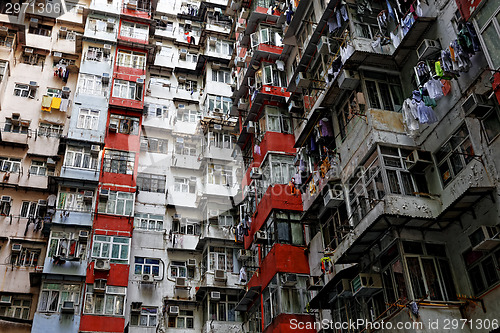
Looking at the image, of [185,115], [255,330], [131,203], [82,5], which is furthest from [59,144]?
[255,330]

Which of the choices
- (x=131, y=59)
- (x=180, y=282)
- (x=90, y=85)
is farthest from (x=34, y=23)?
(x=180, y=282)

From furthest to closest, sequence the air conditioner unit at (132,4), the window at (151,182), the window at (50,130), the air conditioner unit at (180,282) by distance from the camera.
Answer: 1. the air conditioner unit at (132,4)
2. the window at (151,182)
3. the window at (50,130)
4. the air conditioner unit at (180,282)

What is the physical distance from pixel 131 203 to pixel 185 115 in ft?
25.1

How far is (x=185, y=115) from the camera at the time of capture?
3102 cm

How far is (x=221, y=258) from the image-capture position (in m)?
25.7

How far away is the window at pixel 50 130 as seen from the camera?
27156 millimetres

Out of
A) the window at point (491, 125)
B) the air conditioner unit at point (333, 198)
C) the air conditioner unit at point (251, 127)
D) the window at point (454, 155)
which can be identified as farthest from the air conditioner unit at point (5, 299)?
the window at point (491, 125)

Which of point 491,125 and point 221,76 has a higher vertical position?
point 221,76

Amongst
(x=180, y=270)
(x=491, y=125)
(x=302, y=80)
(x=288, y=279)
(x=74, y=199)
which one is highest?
(x=302, y=80)

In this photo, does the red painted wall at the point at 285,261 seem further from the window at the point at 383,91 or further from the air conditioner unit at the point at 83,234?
the air conditioner unit at the point at 83,234

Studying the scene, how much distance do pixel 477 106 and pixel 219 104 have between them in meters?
20.1

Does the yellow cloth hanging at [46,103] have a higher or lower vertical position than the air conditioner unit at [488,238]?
higher

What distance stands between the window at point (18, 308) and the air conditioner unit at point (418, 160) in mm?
17894

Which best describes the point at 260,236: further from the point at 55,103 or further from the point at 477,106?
the point at 55,103
